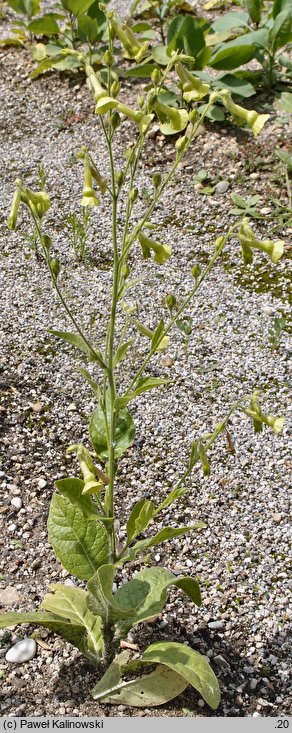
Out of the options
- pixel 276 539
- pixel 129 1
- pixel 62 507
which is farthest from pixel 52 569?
pixel 129 1

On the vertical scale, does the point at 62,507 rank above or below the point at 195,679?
above

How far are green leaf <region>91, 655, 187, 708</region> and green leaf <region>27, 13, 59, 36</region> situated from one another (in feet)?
14.8

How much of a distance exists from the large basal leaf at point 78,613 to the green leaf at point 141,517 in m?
0.29

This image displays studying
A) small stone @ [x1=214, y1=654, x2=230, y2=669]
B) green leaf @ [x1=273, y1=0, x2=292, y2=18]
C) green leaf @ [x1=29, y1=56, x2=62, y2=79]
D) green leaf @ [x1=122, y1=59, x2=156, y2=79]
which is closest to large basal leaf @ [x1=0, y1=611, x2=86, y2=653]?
small stone @ [x1=214, y1=654, x2=230, y2=669]

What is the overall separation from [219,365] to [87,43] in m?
3.01

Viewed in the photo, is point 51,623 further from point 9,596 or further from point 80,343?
point 80,343

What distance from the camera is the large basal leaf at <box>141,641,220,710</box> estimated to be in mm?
2181

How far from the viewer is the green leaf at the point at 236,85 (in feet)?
16.1

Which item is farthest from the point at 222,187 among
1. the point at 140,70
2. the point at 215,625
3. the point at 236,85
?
the point at 215,625

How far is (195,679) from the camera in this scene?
2191 millimetres

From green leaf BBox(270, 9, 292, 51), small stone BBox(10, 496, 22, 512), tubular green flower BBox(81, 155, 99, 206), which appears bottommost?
small stone BBox(10, 496, 22, 512)

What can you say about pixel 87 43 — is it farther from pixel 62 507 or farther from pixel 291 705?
pixel 291 705

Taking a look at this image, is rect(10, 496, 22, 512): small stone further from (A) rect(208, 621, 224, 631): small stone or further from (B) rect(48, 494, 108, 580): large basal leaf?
(A) rect(208, 621, 224, 631): small stone

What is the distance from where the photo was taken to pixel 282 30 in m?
4.96
